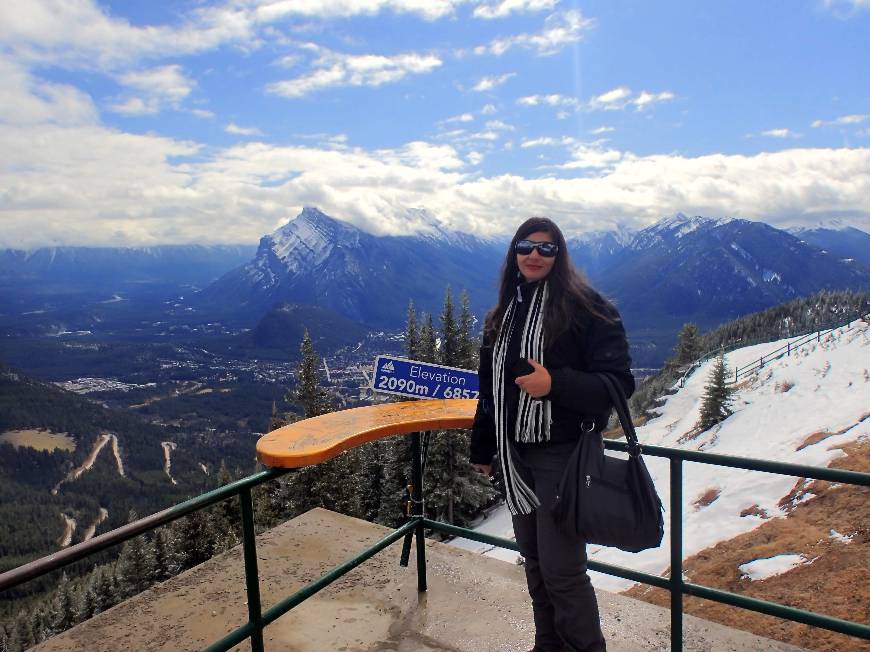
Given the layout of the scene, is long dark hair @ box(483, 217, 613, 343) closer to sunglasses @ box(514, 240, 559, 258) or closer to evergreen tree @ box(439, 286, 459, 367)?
sunglasses @ box(514, 240, 559, 258)

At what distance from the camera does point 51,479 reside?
475 feet

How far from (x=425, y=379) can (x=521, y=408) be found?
1309 millimetres

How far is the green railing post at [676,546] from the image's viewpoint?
278cm

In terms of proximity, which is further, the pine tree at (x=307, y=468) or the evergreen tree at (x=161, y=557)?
the evergreen tree at (x=161, y=557)

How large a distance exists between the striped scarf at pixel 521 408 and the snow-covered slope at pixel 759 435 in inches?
329

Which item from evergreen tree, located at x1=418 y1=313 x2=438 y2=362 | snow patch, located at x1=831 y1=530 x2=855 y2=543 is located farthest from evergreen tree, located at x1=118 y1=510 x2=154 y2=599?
snow patch, located at x1=831 y1=530 x2=855 y2=543

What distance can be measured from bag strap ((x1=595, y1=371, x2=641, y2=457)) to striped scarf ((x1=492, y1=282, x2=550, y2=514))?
28 cm

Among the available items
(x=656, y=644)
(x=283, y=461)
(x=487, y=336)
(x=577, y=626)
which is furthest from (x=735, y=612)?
(x=283, y=461)

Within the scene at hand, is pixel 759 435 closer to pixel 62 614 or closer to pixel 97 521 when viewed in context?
pixel 62 614

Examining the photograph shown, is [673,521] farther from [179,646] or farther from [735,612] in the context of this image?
[735,612]

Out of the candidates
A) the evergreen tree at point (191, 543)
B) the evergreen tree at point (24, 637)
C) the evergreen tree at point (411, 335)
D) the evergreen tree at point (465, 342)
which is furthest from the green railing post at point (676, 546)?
the evergreen tree at point (24, 637)

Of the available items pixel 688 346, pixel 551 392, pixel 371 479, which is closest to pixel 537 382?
pixel 551 392

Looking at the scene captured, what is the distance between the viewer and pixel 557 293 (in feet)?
8.87

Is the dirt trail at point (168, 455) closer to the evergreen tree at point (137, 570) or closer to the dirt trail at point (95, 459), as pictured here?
the dirt trail at point (95, 459)
